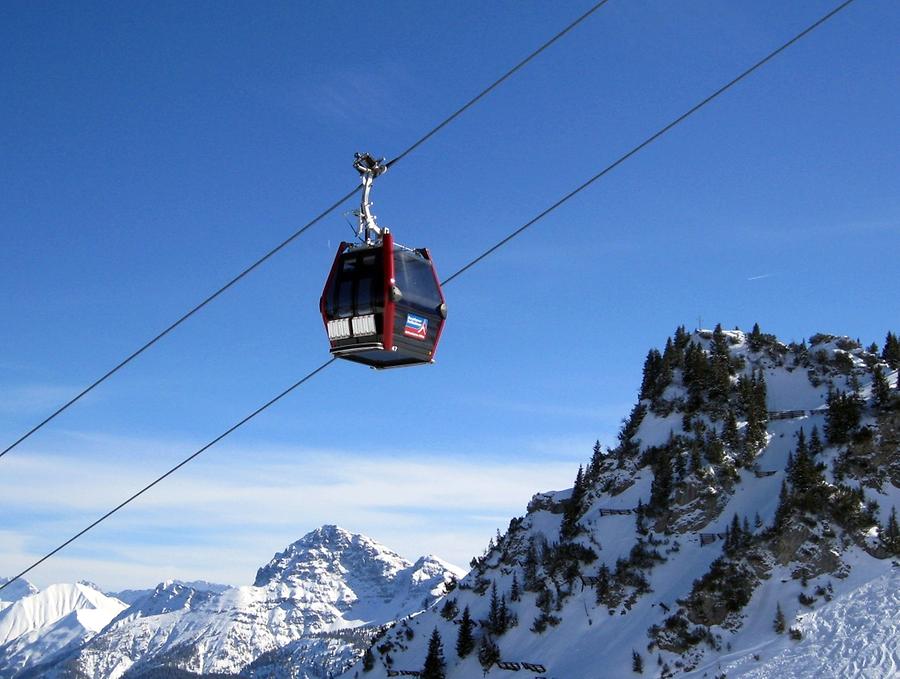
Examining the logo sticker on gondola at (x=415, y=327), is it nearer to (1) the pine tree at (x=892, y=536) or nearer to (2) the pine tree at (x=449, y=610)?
(1) the pine tree at (x=892, y=536)

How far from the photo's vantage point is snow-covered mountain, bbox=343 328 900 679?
102 meters

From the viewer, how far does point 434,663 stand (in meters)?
122

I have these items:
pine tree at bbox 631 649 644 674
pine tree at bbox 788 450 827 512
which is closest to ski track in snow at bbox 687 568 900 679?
pine tree at bbox 631 649 644 674

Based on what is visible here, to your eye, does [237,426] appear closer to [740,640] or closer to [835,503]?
[740,640]

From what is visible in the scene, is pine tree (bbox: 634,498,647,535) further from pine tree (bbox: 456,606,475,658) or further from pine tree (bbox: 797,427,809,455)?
pine tree (bbox: 456,606,475,658)

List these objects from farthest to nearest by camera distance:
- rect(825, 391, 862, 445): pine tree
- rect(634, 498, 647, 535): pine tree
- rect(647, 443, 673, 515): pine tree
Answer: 1. rect(647, 443, 673, 515): pine tree
2. rect(634, 498, 647, 535): pine tree
3. rect(825, 391, 862, 445): pine tree

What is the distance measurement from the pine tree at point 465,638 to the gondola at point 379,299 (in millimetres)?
109272

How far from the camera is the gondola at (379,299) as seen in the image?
20.1 meters

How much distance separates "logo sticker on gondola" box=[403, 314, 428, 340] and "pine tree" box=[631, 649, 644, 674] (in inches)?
3570

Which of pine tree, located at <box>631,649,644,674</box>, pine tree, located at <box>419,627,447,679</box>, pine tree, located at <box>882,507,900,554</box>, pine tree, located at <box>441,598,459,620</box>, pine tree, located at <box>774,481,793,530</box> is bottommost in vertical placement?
pine tree, located at <box>631,649,644,674</box>

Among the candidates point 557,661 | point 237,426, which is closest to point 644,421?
point 557,661

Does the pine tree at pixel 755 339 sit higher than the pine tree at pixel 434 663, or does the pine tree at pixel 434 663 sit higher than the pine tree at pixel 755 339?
the pine tree at pixel 755 339

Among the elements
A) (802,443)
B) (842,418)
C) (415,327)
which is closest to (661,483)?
(802,443)

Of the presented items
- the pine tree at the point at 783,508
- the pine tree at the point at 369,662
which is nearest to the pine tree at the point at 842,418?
the pine tree at the point at 783,508
